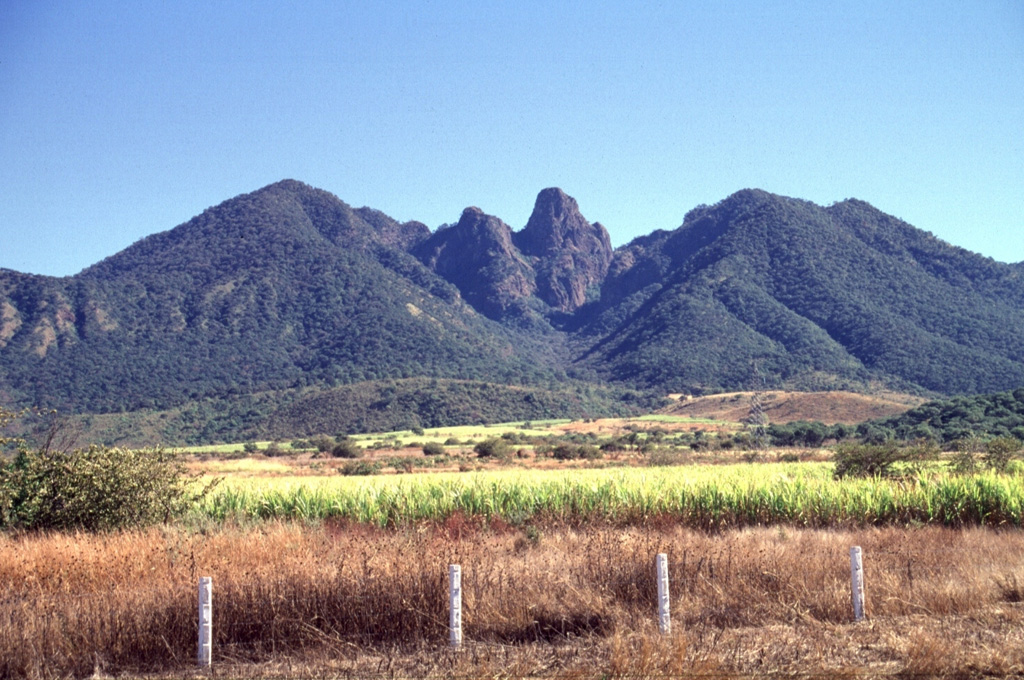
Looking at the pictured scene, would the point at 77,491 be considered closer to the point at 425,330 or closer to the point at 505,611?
the point at 505,611

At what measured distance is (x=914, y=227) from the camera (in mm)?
121125

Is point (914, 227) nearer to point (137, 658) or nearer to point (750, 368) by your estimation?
point (750, 368)

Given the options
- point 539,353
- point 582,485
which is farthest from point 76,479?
point 539,353

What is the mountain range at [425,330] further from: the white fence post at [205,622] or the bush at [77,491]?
the white fence post at [205,622]

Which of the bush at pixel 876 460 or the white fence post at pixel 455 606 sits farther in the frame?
the bush at pixel 876 460

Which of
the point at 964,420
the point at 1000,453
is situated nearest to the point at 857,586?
the point at 1000,453

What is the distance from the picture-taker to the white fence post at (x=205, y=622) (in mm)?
8039

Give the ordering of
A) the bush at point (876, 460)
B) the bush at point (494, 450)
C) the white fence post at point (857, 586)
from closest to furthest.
→ the white fence post at point (857, 586) < the bush at point (876, 460) < the bush at point (494, 450)

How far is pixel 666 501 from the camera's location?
54.7 ft

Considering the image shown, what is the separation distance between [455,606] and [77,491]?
968 cm

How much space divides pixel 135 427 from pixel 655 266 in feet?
450

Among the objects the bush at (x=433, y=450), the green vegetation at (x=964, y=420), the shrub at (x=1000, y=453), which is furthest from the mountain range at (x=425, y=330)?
the shrub at (x=1000, y=453)

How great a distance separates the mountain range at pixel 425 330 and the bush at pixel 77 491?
64.9m

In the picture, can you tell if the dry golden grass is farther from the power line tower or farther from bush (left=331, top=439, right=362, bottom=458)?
bush (left=331, top=439, right=362, bottom=458)
